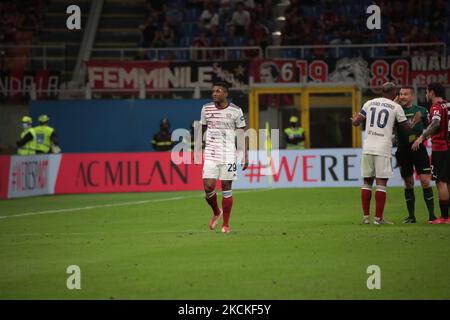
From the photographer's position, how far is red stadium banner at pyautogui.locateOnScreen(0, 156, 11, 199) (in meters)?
28.4

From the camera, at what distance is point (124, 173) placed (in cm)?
3142

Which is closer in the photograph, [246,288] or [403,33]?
[246,288]

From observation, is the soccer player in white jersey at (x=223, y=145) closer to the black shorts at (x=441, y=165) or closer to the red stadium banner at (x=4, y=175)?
the black shorts at (x=441, y=165)

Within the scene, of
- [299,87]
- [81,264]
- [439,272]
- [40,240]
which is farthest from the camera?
[299,87]

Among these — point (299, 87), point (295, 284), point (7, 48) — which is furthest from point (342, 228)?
point (7, 48)

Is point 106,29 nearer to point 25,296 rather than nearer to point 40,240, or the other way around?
point 40,240

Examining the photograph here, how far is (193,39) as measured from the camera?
1582 inches

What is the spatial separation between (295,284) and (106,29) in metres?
32.2

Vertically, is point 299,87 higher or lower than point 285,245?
higher

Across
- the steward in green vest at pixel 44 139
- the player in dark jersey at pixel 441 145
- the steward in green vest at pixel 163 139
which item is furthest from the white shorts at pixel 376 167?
the steward in green vest at pixel 163 139

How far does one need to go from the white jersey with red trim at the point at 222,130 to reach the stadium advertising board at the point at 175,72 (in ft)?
63.3

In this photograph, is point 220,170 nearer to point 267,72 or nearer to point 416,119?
point 416,119

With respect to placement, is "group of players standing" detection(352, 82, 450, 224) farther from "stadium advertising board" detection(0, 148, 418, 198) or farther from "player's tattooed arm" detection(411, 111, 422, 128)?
"stadium advertising board" detection(0, 148, 418, 198)
